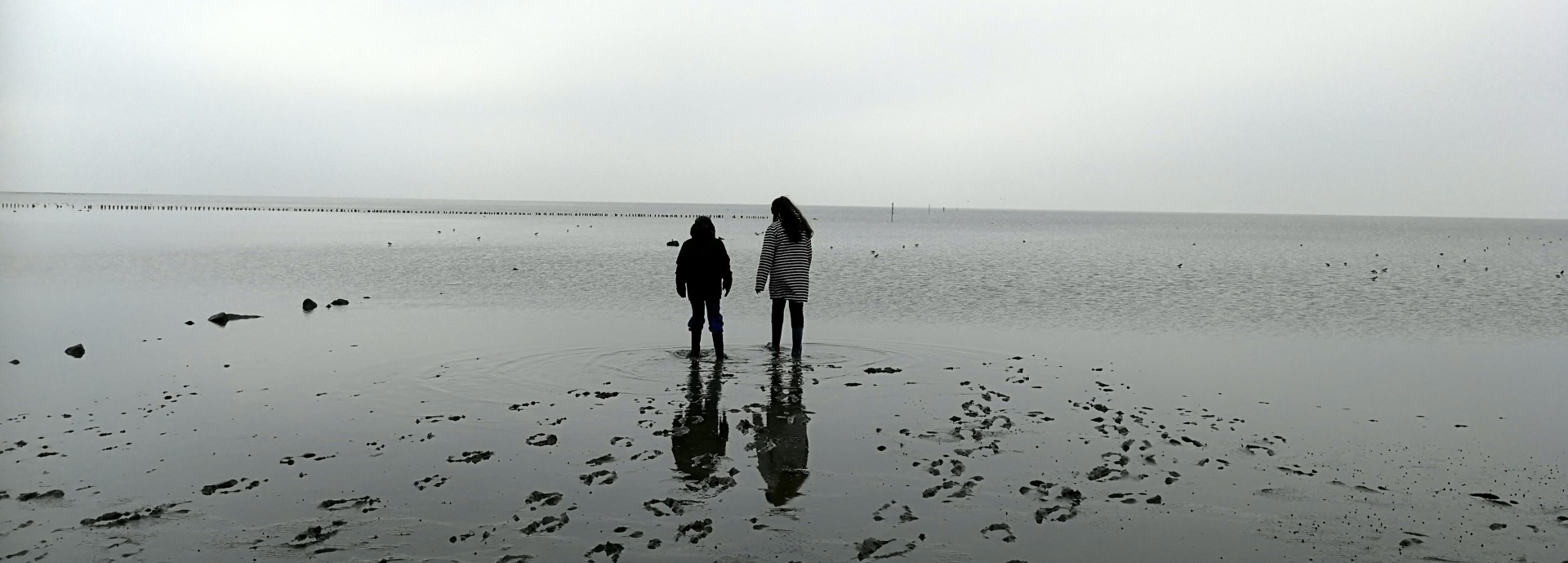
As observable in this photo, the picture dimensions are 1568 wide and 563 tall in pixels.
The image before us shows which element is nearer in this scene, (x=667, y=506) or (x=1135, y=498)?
(x=667, y=506)

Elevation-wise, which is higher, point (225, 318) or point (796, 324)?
point (796, 324)

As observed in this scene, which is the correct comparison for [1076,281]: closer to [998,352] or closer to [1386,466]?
[998,352]

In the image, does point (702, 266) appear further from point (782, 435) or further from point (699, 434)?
point (782, 435)

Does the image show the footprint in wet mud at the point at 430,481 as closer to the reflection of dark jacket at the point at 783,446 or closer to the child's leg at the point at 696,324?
the reflection of dark jacket at the point at 783,446

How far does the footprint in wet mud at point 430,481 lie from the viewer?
7.01m

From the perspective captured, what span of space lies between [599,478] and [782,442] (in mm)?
1801

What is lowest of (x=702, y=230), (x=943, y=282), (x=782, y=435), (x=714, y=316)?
(x=943, y=282)

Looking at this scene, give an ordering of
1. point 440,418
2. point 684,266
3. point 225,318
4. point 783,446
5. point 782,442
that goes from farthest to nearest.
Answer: point 225,318
point 684,266
point 440,418
point 782,442
point 783,446

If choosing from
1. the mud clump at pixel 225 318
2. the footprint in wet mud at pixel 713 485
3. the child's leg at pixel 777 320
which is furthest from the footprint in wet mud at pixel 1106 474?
the mud clump at pixel 225 318

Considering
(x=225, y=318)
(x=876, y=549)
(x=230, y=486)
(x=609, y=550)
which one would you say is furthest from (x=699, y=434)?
(x=225, y=318)

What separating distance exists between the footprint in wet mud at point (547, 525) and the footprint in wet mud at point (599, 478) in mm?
756

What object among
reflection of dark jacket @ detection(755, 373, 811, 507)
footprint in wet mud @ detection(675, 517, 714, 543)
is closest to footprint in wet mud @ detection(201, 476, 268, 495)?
footprint in wet mud @ detection(675, 517, 714, 543)

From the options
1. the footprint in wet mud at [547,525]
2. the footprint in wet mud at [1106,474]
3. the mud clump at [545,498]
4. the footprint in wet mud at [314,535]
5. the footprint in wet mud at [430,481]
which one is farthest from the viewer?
the footprint in wet mud at [1106,474]

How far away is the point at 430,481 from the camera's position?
712cm
